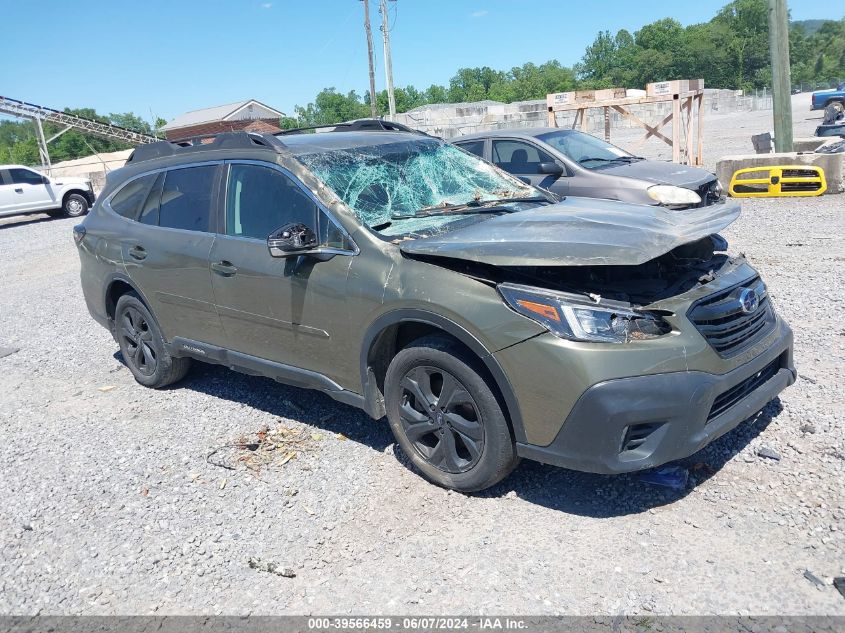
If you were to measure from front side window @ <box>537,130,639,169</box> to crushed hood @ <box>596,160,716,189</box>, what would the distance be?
0.80 ft

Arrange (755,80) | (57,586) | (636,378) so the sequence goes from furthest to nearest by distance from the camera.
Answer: (755,80) < (57,586) < (636,378)

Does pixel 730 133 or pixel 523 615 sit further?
pixel 730 133

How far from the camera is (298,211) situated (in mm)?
4234

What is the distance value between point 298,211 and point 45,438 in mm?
2578

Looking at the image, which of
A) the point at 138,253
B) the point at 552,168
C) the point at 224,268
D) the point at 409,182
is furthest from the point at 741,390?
the point at 552,168

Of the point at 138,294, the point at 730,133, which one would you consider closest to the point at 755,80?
the point at 730,133

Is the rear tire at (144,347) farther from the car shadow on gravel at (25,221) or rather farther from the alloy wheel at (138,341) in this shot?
the car shadow on gravel at (25,221)

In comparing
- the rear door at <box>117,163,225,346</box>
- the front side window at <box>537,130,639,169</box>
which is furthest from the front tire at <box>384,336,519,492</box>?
the front side window at <box>537,130,639,169</box>

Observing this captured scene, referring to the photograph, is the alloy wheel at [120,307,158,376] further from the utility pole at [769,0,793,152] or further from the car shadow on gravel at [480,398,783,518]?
the utility pole at [769,0,793,152]

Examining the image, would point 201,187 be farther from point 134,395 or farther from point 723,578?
point 723,578

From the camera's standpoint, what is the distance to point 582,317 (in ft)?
10.4

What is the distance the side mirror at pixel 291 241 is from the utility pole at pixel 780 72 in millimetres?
12563

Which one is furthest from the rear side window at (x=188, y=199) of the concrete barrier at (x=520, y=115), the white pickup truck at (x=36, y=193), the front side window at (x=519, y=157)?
the white pickup truck at (x=36, y=193)

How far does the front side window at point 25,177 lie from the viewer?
66.4 feet
